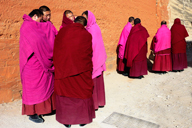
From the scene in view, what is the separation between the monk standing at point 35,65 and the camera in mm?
2793

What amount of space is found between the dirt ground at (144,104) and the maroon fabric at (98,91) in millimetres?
169

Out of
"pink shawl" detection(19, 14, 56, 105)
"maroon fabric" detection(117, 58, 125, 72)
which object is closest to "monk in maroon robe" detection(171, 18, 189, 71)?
"maroon fabric" detection(117, 58, 125, 72)

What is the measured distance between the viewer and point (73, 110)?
9.04ft

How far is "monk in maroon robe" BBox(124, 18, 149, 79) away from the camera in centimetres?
541

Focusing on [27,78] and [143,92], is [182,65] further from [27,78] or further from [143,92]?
[27,78]

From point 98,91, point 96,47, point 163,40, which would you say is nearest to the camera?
point 96,47

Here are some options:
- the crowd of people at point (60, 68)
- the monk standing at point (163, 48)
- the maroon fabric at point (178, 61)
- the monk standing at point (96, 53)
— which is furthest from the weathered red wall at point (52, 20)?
the maroon fabric at point (178, 61)

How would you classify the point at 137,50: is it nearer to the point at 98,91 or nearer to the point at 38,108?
the point at 98,91

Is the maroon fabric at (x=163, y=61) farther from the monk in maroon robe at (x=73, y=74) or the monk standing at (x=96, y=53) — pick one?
the monk in maroon robe at (x=73, y=74)

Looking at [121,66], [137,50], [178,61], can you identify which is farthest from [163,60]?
[121,66]

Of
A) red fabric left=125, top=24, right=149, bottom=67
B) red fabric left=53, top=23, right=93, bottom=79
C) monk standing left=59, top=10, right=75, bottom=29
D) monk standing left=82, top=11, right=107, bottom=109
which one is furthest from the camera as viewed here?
red fabric left=125, top=24, right=149, bottom=67

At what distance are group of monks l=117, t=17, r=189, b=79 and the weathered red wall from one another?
54 cm

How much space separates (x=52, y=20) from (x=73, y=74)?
218cm

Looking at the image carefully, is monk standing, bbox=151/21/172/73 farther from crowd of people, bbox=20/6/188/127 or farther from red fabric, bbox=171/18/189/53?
crowd of people, bbox=20/6/188/127
